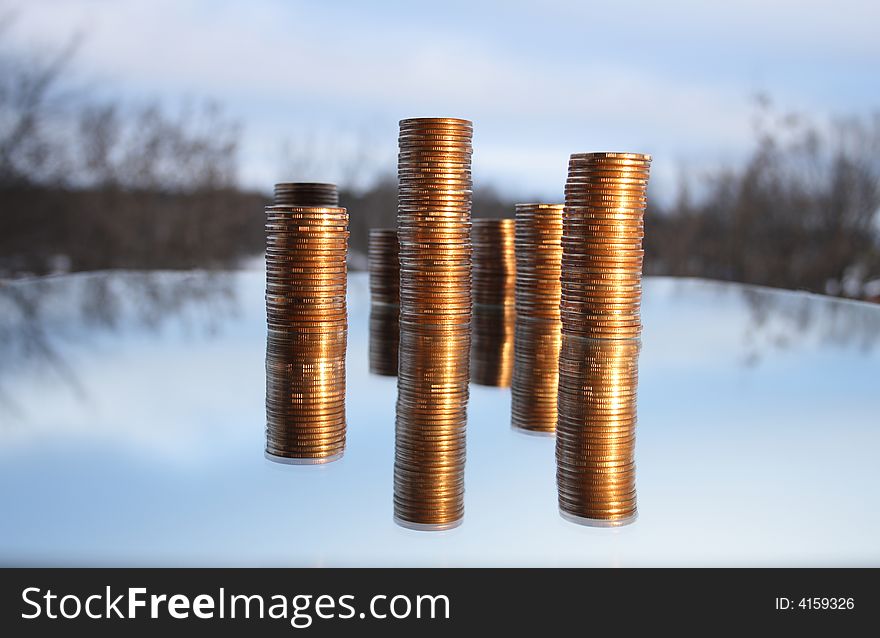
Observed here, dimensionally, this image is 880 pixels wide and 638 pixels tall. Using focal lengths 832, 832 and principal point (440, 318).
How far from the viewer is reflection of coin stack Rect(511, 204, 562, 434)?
392cm

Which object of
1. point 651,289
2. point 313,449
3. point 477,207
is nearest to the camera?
point 313,449

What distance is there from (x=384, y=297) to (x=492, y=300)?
79 cm

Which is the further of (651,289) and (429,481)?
(651,289)

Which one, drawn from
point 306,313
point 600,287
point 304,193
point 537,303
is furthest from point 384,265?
point 600,287

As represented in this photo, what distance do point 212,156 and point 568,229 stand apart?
33.8 ft

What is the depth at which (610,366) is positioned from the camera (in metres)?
3.48

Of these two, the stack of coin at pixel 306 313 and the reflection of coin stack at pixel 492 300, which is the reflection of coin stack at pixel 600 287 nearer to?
the stack of coin at pixel 306 313

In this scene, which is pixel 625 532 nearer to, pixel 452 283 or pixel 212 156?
pixel 452 283

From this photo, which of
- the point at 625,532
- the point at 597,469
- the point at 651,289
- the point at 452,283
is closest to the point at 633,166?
the point at 452,283

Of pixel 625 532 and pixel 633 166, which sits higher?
pixel 633 166

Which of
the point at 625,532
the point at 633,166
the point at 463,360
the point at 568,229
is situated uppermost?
the point at 633,166

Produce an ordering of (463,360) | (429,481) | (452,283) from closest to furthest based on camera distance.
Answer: (429,481) → (452,283) → (463,360)

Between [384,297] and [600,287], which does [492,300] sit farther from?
[600,287]

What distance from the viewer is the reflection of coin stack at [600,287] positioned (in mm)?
2932
